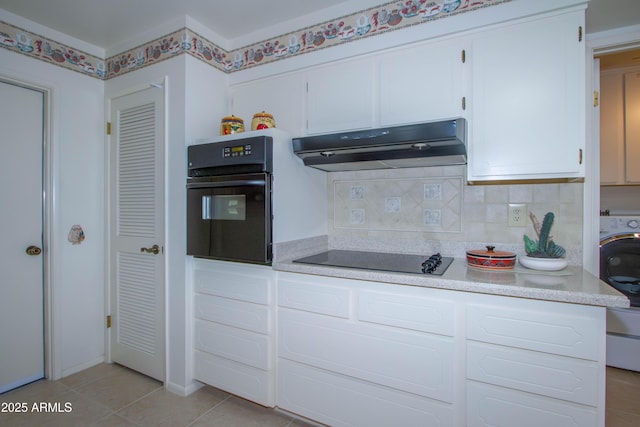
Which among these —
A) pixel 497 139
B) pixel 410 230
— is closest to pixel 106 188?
pixel 410 230

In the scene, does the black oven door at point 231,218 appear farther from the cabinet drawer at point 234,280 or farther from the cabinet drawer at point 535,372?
the cabinet drawer at point 535,372

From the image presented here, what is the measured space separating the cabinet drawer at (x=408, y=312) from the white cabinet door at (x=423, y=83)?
0.96 m

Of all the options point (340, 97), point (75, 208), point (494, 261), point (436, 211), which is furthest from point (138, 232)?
point (494, 261)

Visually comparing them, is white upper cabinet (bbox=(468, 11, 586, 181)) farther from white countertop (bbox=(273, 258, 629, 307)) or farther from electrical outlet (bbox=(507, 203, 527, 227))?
white countertop (bbox=(273, 258, 629, 307))

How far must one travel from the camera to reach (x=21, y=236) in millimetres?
2088

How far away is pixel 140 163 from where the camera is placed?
2229 mm

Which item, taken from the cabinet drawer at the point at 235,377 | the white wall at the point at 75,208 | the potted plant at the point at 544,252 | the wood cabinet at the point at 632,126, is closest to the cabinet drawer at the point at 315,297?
the cabinet drawer at the point at 235,377

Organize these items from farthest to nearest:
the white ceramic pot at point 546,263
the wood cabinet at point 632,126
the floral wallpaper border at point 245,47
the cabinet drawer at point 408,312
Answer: the wood cabinet at point 632,126 < the floral wallpaper border at point 245,47 < the white ceramic pot at point 546,263 < the cabinet drawer at point 408,312

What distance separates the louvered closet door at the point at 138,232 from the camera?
2127mm

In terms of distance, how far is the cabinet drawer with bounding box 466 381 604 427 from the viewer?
115 centimetres

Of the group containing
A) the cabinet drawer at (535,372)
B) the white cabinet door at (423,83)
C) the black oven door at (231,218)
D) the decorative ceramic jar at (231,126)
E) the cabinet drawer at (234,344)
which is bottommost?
the cabinet drawer at (234,344)

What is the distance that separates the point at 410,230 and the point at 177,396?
6.01ft

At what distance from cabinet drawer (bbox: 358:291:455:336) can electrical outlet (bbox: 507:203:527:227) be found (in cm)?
Answer: 76

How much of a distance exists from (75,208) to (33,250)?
37 centimetres
